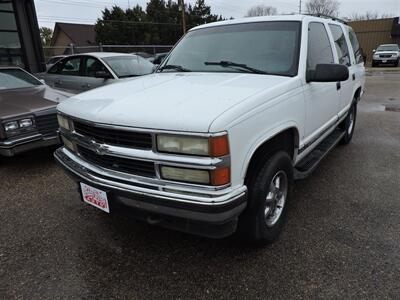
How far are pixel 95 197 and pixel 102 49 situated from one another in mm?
16840

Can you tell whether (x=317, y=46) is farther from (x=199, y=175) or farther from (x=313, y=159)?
(x=199, y=175)

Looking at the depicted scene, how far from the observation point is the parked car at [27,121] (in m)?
4.25

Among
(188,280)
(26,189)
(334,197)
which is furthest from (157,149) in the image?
(26,189)

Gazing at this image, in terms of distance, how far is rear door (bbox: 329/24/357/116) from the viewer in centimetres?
423

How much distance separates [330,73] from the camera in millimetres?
2875

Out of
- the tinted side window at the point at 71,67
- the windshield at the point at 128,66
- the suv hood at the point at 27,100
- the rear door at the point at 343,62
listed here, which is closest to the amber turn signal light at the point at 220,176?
the rear door at the point at 343,62

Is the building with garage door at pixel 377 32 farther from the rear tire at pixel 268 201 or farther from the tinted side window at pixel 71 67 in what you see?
the rear tire at pixel 268 201

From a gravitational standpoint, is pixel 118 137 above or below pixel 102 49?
below

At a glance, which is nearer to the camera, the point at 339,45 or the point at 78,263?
the point at 78,263

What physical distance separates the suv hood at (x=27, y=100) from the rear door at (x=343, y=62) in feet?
12.9

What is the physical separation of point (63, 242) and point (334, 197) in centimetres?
285

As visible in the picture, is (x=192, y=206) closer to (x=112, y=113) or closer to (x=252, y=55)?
(x=112, y=113)

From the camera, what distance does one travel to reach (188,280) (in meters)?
2.48

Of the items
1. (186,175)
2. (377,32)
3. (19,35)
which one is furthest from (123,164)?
(377,32)
